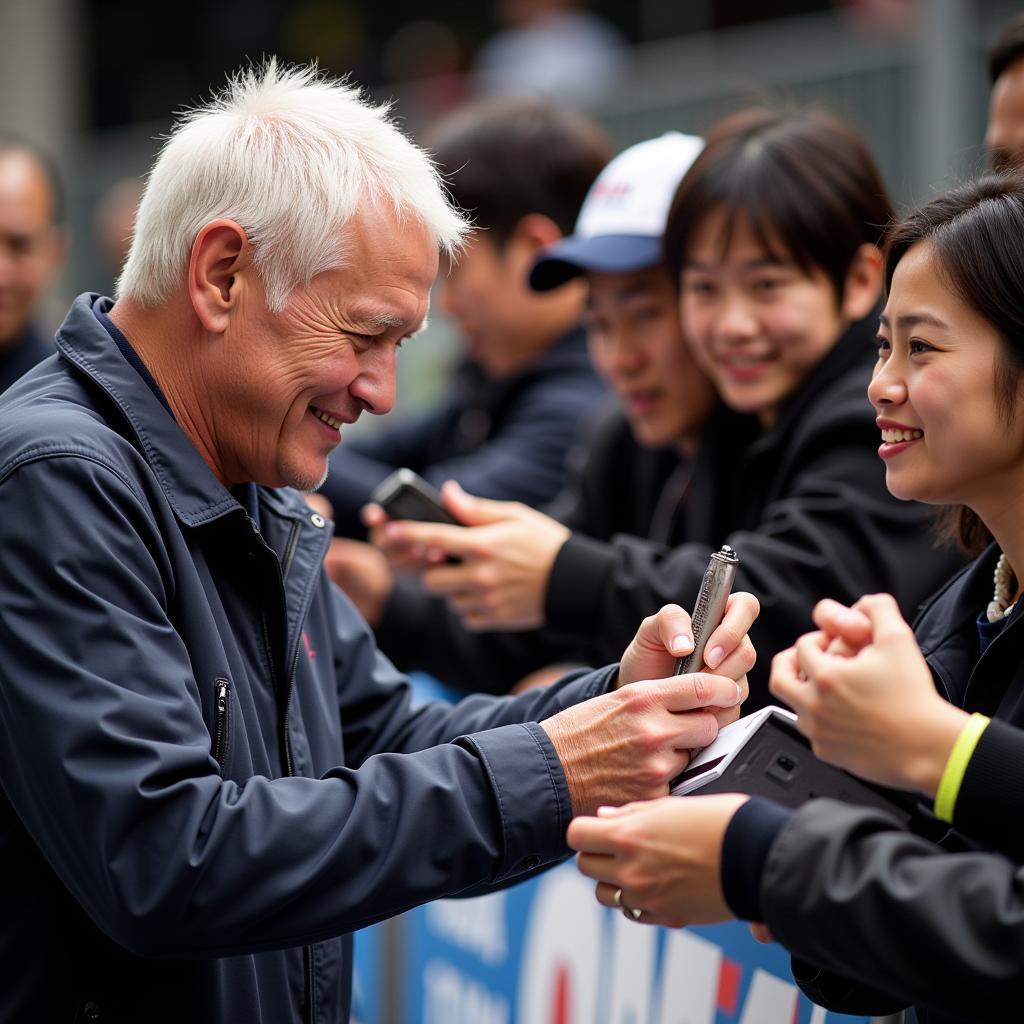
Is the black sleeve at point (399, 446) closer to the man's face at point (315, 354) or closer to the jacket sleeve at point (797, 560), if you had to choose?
the jacket sleeve at point (797, 560)

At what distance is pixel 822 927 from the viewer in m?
1.70

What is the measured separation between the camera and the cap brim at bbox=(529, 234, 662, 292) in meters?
3.60

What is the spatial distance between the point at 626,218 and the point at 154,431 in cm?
184

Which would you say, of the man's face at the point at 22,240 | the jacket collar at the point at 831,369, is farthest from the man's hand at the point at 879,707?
the man's face at the point at 22,240

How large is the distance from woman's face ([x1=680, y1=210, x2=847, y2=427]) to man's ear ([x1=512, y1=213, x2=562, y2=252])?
123 centimetres

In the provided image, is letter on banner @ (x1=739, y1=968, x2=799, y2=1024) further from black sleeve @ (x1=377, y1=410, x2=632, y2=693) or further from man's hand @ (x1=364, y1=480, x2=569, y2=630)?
black sleeve @ (x1=377, y1=410, x2=632, y2=693)

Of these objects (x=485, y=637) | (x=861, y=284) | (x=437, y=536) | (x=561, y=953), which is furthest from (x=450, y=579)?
(x=861, y=284)

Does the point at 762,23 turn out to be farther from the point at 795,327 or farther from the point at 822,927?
the point at 822,927

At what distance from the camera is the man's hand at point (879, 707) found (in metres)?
1.75

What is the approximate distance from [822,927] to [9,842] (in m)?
1.08

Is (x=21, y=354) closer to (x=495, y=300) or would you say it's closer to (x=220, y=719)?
(x=495, y=300)

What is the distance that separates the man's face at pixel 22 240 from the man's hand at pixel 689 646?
12.4ft

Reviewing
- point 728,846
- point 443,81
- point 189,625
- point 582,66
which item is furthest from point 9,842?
point 443,81

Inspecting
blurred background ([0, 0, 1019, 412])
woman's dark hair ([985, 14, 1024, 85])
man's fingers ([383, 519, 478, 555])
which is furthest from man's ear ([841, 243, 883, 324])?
man's fingers ([383, 519, 478, 555])
